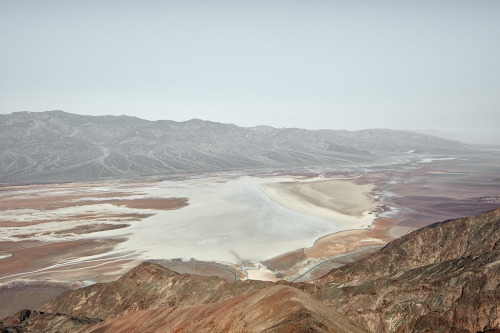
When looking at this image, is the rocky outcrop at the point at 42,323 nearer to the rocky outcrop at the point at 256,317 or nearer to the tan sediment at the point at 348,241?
the rocky outcrop at the point at 256,317

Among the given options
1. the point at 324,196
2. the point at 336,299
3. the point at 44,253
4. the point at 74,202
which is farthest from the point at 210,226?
the point at 74,202

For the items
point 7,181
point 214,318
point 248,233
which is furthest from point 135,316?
point 7,181

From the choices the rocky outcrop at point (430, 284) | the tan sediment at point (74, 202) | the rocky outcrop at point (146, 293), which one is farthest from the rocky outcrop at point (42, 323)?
the tan sediment at point (74, 202)

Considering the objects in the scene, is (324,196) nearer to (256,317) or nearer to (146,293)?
(146,293)

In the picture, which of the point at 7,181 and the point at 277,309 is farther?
the point at 7,181

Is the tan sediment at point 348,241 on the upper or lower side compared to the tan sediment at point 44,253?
lower

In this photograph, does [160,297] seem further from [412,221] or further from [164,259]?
[412,221]

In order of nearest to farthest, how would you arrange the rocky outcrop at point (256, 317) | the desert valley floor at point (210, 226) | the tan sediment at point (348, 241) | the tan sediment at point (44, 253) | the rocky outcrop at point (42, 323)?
the rocky outcrop at point (256, 317)
the rocky outcrop at point (42, 323)
the desert valley floor at point (210, 226)
the tan sediment at point (44, 253)
the tan sediment at point (348, 241)
